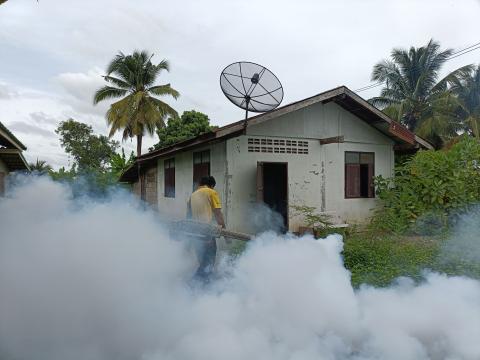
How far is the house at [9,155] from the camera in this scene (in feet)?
32.1

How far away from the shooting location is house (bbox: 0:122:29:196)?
9.78 m

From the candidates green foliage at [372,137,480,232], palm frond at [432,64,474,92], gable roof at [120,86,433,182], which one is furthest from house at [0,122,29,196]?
palm frond at [432,64,474,92]

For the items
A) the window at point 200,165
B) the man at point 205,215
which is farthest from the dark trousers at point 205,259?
the window at point 200,165

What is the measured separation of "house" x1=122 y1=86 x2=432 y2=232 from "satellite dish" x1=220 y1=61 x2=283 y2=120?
0.34 m

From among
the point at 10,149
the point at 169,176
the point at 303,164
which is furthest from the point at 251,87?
the point at 10,149

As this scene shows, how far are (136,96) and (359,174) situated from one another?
1825cm

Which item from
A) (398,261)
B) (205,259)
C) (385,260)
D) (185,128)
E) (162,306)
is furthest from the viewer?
(185,128)

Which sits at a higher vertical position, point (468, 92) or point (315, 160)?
point (468, 92)

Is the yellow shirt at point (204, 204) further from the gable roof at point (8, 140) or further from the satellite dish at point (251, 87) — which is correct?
the gable roof at point (8, 140)

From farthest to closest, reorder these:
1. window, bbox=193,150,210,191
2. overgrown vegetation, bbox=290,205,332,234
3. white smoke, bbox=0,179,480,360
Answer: window, bbox=193,150,210,191 < overgrown vegetation, bbox=290,205,332,234 < white smoke, bbox=0,179,480,360

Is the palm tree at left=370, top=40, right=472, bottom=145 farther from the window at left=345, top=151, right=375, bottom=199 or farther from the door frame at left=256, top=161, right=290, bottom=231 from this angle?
the door frame at left=256, top=161, right=290, bottom=231

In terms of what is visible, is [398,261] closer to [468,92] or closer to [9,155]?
[9,155]

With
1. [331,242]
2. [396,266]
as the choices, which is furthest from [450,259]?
[331,242]

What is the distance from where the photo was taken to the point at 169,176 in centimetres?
1385
